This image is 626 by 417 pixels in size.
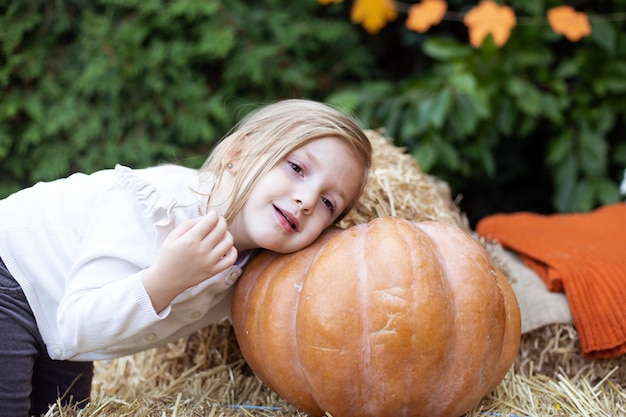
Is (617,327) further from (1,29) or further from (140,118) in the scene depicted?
(1,29)

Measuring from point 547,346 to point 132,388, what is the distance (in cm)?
136

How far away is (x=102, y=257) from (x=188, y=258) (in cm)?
24

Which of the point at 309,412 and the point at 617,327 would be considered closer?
the point at 309,412

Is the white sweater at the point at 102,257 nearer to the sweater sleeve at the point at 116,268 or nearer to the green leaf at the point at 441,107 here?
A: the sweater sleeve at the point at 116,268

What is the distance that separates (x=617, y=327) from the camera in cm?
200

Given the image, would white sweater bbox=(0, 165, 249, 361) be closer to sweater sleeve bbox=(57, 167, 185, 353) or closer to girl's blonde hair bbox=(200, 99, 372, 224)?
sweater sleeve bbox=(57, 167, 185, 353)

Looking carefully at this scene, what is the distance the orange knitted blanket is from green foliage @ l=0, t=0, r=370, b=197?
1509mm

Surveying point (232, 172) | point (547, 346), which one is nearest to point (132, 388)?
point (232, 172)

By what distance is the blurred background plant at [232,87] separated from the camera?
329 centimetres

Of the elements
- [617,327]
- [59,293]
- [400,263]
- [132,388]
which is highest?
[400,263]

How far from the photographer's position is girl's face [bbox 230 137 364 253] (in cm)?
166

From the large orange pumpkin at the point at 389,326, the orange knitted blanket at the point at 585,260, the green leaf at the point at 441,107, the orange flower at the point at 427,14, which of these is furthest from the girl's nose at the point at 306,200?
the orange flower at the point at 427,14

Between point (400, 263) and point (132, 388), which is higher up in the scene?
point (400, 263)

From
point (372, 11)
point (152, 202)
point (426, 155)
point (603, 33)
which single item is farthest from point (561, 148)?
point (152, 202)
